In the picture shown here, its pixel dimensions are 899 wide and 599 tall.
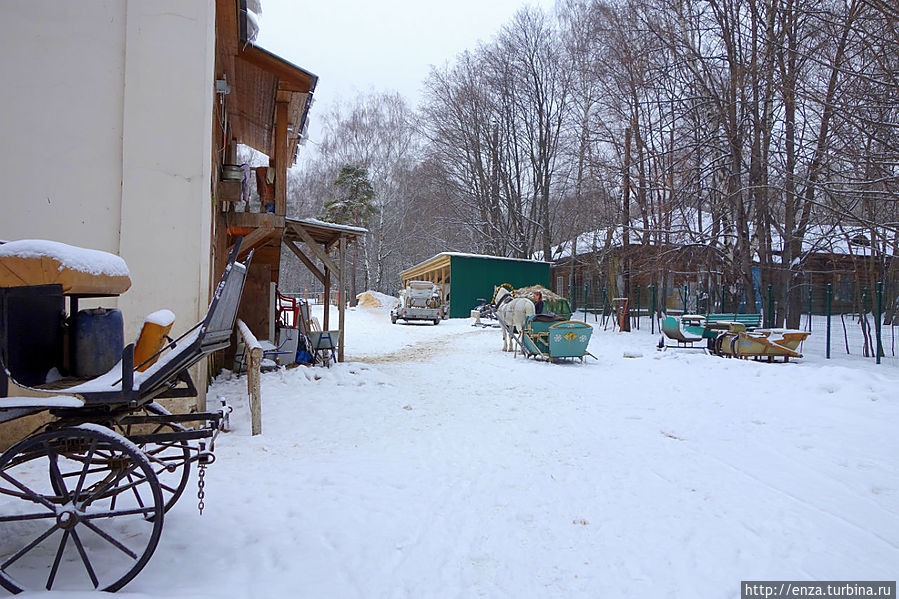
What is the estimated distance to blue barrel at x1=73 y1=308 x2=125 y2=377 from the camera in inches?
129

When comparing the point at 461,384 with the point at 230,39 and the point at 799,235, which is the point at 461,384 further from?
the point at 799,235

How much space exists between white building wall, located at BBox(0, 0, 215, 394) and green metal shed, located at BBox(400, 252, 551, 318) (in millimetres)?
23547

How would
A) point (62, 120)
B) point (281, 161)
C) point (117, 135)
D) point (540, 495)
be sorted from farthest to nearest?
point (281, 161), point (117, 135), point (62, 120), point (540, 495)

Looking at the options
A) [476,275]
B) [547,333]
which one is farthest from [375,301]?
[547,333]

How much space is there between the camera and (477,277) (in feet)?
99.8

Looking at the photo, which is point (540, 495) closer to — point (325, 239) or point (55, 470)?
point (55, 470)

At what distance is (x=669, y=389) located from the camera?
372 inches

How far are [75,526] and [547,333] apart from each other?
1143cm

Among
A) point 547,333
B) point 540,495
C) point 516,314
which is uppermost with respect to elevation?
point 516,314

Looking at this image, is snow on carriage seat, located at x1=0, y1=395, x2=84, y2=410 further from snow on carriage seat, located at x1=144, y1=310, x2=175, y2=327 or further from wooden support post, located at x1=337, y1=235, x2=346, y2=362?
wooden support post, located at x1=337, y1=235, x2=346, y2=362

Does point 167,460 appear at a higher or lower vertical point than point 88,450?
lower

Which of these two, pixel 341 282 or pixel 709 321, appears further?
pixel 709 321

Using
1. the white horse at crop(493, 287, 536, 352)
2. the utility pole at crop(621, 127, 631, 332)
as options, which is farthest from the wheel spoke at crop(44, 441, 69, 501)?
the utility pole at crop(621, 127, 631, 332)

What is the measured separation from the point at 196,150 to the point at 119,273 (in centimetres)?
317
